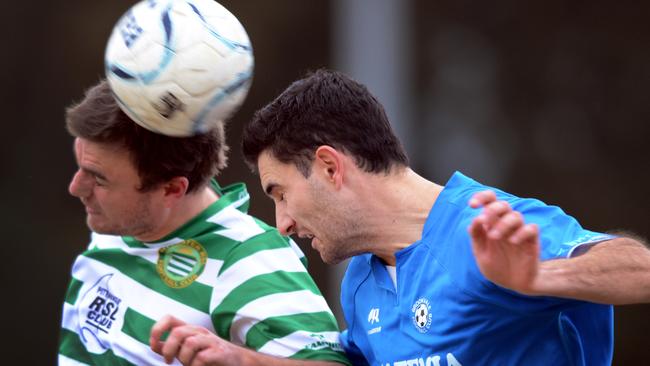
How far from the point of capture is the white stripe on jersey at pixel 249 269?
3781 millimetres

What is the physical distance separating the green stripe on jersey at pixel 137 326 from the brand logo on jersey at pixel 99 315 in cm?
3

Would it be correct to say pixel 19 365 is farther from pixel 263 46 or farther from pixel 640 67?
pixel 640 67

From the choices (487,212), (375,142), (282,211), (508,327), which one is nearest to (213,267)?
(282,211)

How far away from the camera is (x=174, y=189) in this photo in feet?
13.2

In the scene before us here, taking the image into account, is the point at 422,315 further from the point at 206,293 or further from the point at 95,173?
the point at 95,173

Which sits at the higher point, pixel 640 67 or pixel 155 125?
pixel 155 125

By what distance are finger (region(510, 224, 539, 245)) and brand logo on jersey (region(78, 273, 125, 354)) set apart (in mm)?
1755

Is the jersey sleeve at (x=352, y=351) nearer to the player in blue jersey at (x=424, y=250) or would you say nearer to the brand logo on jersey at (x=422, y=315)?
the player in blue jersey at (x=424, y=250)

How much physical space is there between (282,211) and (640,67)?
440 cm

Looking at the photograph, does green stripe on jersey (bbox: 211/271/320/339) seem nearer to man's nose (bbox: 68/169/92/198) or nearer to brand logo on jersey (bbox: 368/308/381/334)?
brand logo on jersey (bbox: 368/308/381/334)

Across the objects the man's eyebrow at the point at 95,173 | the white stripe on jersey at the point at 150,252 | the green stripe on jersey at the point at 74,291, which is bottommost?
the green stripe on jersey at the point at 74,291

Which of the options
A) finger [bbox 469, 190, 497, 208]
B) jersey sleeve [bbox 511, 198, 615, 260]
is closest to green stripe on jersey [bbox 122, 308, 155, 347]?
jersey sleeve [bbox 511, 198, 615, 260]

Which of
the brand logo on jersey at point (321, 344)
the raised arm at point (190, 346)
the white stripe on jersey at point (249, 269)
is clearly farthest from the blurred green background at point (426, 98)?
the raised arm at point (190, 346)

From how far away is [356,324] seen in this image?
376cm
